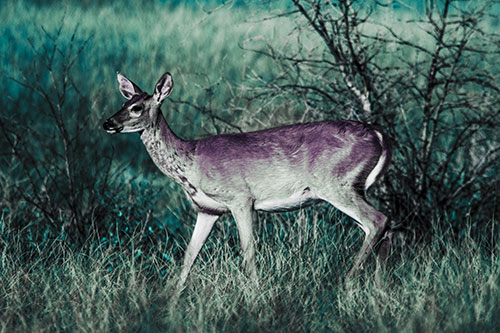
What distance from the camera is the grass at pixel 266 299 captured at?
3.74 meters

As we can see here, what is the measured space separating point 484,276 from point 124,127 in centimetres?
214

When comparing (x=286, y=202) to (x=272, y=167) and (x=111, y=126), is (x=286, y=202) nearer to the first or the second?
(x=272, y=167)

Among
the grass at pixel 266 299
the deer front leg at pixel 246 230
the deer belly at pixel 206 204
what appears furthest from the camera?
the deer belly at pixel 206 204

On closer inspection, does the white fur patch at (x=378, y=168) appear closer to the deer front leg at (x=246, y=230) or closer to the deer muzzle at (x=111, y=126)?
the deer front leg at (x=246, y=230)

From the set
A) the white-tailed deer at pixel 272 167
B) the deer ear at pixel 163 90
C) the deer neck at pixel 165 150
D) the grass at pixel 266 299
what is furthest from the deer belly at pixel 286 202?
the deer ear at pixel 163 90

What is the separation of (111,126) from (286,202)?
105 cm

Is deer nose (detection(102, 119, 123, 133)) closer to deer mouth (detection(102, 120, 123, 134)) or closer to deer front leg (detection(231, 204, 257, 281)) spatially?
deer mouth (detection(102, 120, 123, 134))

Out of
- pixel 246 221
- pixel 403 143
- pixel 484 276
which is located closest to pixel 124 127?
pixel 246 221

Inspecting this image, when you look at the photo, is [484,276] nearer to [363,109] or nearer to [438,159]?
[363,109]

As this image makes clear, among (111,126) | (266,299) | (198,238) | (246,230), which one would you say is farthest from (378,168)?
(111,126)

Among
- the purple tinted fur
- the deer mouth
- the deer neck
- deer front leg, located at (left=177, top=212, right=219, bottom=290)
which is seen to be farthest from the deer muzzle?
deer front leg, located at (left=177, top=212, right=219, bottom=290)

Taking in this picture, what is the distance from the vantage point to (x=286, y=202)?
432 centimetres

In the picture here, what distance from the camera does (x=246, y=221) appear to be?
4293 millimetres

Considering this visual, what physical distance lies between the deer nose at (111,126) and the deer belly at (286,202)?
2.85ft
